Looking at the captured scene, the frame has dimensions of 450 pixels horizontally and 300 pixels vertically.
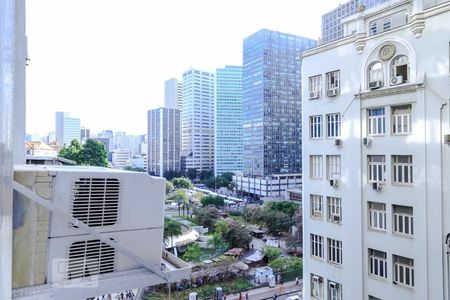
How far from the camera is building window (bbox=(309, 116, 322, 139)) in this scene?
8373mm

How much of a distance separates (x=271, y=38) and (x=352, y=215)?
50873 millimetres

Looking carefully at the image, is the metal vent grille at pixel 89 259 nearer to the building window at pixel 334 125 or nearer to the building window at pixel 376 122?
the building window at pixel 376 122

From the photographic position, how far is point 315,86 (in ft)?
27.9

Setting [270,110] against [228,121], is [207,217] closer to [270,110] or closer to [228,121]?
→ [270,110]

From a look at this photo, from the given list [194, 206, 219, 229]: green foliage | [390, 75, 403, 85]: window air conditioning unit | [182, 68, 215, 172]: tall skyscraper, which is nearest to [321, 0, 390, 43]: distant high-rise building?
[194, 206, 219, 229]: green foliage

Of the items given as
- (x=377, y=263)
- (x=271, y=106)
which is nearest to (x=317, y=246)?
(x=377, y=263)

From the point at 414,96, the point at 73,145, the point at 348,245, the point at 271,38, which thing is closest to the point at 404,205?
the point at 348,245

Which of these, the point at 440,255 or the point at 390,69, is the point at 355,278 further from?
the point at 390,69

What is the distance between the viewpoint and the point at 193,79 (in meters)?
72.5

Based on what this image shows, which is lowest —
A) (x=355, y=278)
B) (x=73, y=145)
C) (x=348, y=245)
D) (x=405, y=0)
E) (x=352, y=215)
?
(x=355, y=278)

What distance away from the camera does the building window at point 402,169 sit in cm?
668

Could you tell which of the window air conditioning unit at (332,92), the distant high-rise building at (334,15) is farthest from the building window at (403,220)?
the distant high-rise building at (334,15)

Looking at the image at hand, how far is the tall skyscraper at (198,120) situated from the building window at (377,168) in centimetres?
6365

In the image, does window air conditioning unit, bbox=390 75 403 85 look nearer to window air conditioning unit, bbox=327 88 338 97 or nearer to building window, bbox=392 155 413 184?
window air conditioning unit, bbox=327 88 338 97
